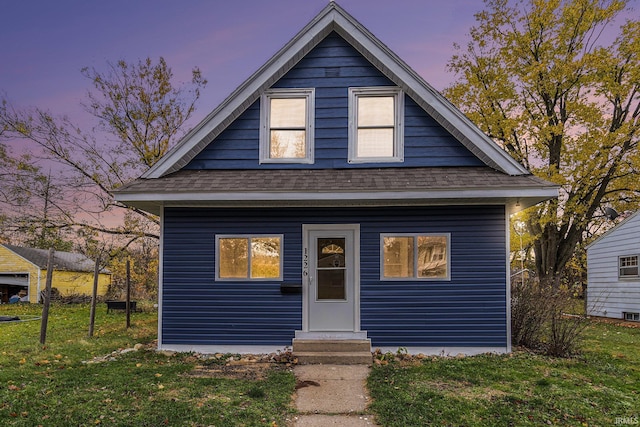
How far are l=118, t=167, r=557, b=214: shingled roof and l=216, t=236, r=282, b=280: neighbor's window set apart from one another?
73cm

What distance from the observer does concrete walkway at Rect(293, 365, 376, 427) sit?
15.2 ft

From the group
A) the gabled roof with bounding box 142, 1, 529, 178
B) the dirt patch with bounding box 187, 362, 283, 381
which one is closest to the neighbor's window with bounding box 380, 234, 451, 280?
the gabled roof with bounding box 142, 1, 529, 178

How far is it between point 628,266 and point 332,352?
1298 cm

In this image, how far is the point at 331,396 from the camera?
5422 millimetres

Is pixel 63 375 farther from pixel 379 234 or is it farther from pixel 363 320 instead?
pixel 379 234

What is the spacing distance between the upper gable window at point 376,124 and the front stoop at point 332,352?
3503 mm

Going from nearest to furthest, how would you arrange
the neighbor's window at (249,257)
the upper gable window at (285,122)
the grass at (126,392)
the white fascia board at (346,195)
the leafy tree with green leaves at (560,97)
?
the grass at (126,392) < the white fascia board at (346,195) < the neighbor's window at (249,257) < the upper gable window at (285,122) < the leafy tree with green leaves at (560,97)

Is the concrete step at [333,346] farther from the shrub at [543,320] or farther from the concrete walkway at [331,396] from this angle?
the shrub at [543,320]

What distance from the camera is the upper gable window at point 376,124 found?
327 inches

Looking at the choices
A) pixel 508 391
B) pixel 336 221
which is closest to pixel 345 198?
pixel 336 221

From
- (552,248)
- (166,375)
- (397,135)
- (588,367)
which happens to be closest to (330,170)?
(397,135)

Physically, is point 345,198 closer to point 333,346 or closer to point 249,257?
point 249,257

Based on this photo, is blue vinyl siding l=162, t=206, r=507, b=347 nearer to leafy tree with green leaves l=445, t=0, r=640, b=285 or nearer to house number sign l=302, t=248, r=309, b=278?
house number sign l=302, t=248, r=309, b=278

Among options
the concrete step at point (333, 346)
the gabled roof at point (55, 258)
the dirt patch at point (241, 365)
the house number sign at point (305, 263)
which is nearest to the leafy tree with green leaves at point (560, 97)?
the concrete step at point (333, 346)
